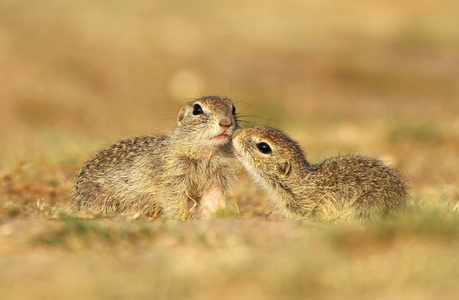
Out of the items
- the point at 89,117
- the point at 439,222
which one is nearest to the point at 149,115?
the point at 89,117

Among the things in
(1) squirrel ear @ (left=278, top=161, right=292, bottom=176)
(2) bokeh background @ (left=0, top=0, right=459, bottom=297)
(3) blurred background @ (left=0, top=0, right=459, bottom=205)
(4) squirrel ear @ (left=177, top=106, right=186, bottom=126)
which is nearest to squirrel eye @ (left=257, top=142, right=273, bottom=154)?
(1) squirrel ear @ (left=278, top=161, right=292, bottom=176)

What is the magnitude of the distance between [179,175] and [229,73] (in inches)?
571

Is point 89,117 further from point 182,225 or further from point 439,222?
point 439,222

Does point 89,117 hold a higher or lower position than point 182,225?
higher

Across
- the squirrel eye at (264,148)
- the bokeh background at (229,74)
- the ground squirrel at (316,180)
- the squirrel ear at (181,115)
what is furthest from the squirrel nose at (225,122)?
the bokeh background at (229,74)

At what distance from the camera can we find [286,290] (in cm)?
378

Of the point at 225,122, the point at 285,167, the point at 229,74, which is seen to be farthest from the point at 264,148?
the point at 229,74

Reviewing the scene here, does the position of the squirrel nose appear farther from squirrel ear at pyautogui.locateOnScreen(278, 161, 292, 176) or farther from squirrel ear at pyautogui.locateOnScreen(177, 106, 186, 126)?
squirrel ear at pyautogui.locateOnScreen(177, 106, 186, 126)

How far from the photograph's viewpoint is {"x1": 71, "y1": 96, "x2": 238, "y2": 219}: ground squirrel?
6973 mm

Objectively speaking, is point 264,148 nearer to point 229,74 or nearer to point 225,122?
point 225,122

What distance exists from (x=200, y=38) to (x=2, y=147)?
13.9 metres

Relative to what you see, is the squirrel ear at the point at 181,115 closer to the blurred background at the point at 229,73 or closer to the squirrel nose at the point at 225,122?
the squirrel nose at the point at 225,122

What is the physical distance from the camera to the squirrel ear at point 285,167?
677 cm

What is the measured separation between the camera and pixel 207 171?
7.10m
